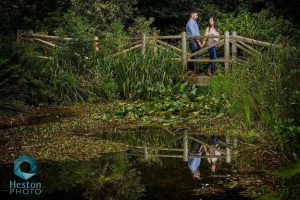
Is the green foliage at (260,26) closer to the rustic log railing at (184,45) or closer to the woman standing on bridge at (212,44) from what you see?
the woman standing on bridge at (212,44)

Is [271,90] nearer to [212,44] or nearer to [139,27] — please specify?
[212,44]

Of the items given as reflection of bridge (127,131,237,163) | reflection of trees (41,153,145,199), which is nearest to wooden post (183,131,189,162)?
reflection of bridge (127,131,237,163)

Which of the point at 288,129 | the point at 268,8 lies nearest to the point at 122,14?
the point at 268,8

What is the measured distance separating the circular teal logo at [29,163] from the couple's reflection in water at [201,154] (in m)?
2.01

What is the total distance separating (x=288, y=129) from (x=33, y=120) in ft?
20.8

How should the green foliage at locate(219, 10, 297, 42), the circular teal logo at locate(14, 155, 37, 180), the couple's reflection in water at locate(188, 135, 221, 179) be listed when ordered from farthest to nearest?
the green foliage at locate(219, 10, 297, 42) → the couple's reflection in water at locate(188, 135, 221, 179) → the circular teal logo at locate(14, 155, 37, 180)

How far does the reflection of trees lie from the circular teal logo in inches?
6.0

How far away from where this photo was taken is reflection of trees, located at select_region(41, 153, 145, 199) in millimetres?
6586

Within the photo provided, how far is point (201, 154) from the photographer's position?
27.4 feet

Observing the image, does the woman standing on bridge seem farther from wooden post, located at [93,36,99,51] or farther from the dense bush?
the dense bush

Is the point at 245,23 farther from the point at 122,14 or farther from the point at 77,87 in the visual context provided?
the point at 77,87

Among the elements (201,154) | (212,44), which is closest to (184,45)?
(212,44)

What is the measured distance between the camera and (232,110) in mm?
10812

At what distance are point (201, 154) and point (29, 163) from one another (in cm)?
237
